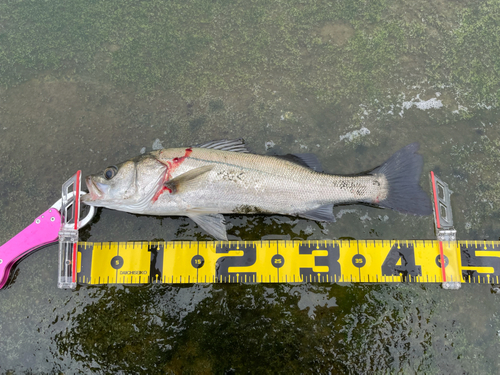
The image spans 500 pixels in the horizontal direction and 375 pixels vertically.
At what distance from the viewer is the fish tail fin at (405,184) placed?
3.25 m

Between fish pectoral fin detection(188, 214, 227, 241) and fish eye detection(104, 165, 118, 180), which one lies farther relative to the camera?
fish pectoral fin detection(188, 214, 227, 241)

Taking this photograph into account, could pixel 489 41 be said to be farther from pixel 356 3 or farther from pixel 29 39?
pixel 29 39

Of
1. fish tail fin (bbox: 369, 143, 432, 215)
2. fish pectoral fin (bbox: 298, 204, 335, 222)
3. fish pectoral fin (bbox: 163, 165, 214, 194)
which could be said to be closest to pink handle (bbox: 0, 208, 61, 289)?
fish pectoral fin (bbox: 163, 165, 214, 194)

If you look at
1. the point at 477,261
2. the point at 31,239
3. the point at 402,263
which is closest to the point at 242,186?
the point at 402,263

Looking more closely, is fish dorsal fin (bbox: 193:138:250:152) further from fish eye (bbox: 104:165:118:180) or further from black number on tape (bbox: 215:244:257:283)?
black number on tape (bbox: 215:244:257:283)

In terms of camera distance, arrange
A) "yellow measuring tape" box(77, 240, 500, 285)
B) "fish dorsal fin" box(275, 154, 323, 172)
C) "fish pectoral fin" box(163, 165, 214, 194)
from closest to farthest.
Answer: "fish pectoral fin" box(163, 165, 214, 194), "yellow measuring tape" box(77, 240, 500, 285), "fish dorsal fin" box(275, 154, 323, 172)

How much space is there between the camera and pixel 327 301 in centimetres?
335

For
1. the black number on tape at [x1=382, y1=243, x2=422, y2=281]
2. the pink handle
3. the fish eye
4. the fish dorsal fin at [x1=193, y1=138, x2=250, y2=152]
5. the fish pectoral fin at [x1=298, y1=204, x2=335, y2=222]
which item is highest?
the fish dorsal fin at [x1=193, y1=138, x2=250, y2=152]

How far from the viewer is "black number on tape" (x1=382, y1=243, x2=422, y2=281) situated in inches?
131

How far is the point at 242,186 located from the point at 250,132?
3.00 feet

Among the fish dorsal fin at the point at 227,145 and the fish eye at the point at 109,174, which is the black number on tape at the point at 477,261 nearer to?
the fish dorsal fin at the point at 227,145

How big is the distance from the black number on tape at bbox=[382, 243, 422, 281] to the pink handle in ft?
12.5

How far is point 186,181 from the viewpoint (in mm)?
3227

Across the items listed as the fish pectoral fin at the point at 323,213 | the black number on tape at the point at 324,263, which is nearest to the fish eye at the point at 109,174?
the fish pectoral fin at the point at 323,213
